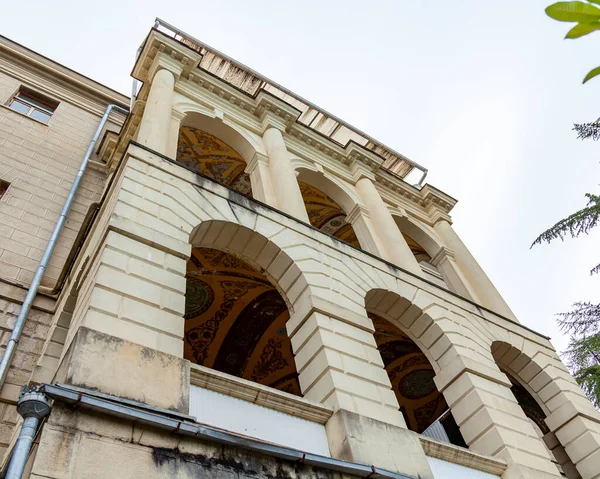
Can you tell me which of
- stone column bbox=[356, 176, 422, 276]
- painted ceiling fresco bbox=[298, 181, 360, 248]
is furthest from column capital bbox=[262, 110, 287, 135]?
stone column bbox=[356, 176, 422, 276]

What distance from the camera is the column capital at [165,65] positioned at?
12.0 meters

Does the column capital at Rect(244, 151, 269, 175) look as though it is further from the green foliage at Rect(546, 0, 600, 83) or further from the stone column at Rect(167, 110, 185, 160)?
the green foliage at Rect(546, 0, 600, 83)

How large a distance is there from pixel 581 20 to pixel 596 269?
11.7m

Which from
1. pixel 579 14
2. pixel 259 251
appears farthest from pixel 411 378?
pixel 579 14

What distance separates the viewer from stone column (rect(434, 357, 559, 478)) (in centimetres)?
793

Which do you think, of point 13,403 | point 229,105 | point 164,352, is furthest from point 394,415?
point 229,105

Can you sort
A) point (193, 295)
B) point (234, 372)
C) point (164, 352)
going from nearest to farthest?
point (164, 352)
point (193, 295)
point (234, 372)

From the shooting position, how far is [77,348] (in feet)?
15.7

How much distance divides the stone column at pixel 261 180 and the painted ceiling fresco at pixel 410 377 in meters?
5.63

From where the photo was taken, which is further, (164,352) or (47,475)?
(164,352)

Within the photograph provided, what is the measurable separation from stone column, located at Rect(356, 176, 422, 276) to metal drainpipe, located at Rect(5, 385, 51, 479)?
28.0 ft

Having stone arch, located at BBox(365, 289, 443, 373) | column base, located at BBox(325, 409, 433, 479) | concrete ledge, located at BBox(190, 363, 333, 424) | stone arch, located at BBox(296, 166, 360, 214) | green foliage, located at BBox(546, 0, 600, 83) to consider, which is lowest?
green foliage, located at BBox(546, 0, 600, 83)

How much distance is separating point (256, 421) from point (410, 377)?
449 inches

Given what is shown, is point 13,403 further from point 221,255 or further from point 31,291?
point 221,255
